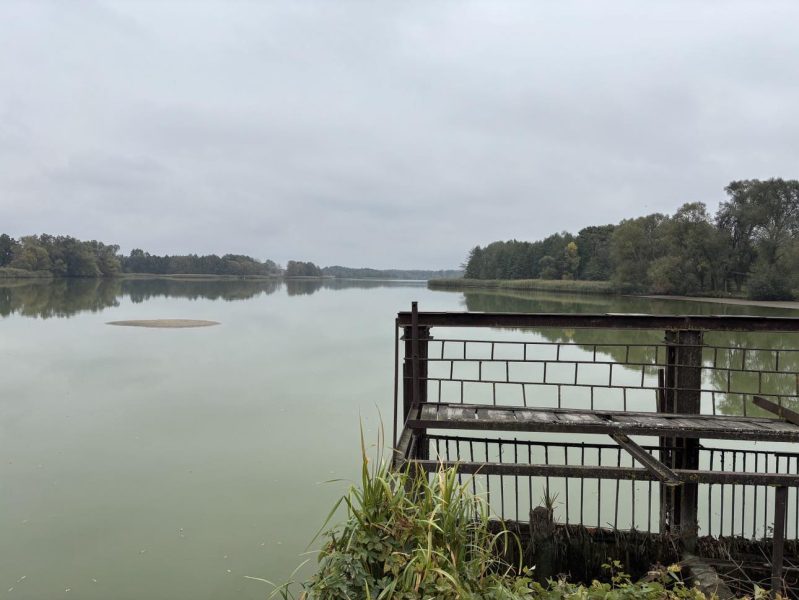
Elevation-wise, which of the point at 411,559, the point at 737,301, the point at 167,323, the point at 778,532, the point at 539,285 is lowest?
the point at 167,323

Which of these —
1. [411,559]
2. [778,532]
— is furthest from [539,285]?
[411,559]

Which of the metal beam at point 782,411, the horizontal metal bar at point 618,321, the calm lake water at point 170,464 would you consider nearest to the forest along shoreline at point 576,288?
the calm lake water at point 170,464

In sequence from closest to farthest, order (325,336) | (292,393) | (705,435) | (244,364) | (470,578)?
(470,578) → (705,435) → (292,393) → (244,364) → (325,336)

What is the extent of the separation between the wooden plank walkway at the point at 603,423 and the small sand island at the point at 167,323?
22.6 meters

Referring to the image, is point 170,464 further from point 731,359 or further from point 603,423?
point 731,359

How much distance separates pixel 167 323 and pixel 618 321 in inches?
986

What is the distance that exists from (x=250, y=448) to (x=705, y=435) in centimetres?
601

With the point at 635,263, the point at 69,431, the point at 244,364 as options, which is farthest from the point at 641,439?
the point at 635,263

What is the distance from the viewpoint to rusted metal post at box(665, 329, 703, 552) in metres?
4.20

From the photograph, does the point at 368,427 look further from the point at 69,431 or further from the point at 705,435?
the point at 705,435

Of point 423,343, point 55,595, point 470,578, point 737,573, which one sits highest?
point 423,343

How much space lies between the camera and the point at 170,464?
685 centimetres

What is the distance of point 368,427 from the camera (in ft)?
28.3

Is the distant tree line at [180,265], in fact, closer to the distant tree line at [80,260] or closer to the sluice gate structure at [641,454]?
the distant tree line at [80,260]
